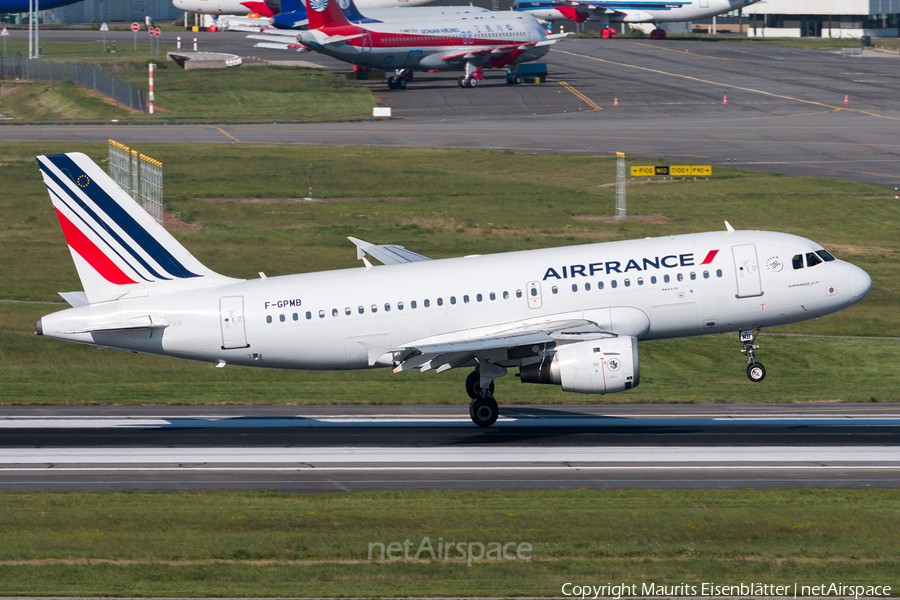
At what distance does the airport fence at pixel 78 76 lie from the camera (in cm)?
12212

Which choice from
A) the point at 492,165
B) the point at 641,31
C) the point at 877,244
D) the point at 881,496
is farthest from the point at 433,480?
the point at 641,31

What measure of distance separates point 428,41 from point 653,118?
28.4 meters

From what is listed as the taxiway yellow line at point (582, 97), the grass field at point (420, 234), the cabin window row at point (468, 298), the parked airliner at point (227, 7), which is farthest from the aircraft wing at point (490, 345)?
the parked airliner at point (227, 7)

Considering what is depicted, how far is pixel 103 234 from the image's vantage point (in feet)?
127

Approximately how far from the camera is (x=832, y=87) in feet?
446

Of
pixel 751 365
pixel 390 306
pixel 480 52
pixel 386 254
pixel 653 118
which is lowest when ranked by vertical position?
pixel 751 365

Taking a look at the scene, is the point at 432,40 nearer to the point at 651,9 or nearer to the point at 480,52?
the point at 480,52

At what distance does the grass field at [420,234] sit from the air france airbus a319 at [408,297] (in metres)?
8.16

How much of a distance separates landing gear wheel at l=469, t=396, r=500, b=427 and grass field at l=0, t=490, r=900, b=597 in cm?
798

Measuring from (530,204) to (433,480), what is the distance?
52.1 meters

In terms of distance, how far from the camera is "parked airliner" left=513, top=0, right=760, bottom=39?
180 m

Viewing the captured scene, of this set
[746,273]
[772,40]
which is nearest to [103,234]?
[746,273]

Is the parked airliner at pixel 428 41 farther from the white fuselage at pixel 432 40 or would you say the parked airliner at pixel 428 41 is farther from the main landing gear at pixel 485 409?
the main landing gear at pixel 485 409

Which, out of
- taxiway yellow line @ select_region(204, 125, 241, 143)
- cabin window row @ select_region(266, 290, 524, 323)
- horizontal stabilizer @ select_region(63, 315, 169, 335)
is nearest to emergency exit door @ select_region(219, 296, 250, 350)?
cabin window row @ select_region(266, 290, 524, 323)
